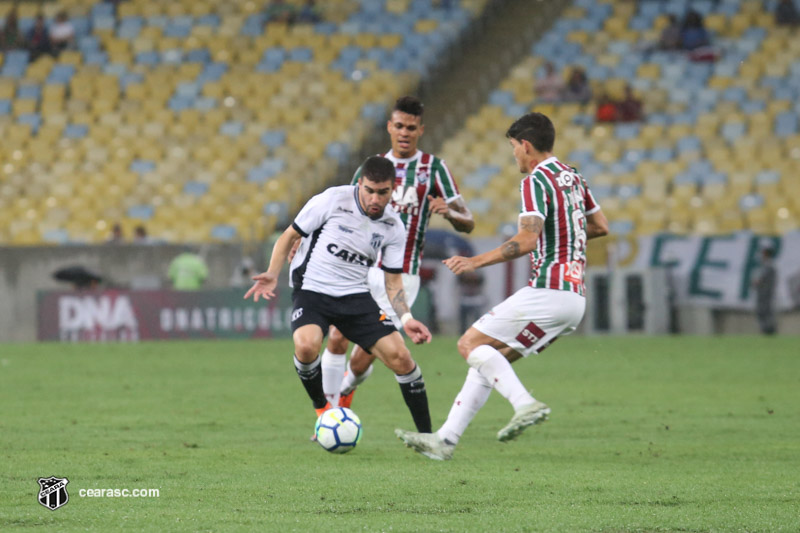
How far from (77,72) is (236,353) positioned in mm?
12545

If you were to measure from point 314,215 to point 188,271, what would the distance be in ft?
42.0

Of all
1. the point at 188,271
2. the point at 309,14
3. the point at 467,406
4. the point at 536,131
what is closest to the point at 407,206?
the point at 536,131

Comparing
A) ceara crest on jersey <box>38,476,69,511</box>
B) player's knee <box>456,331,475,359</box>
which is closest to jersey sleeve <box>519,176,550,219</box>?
player's knee <box>456,331,475,359</box>

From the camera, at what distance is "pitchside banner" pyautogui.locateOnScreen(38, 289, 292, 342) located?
786 inches

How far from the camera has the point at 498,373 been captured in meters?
7.19

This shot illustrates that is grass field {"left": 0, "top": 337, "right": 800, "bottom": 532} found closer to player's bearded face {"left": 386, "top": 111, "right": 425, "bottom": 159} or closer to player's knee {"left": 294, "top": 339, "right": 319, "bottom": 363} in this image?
player's knee {"left": 294, "top": 339, "right": 319, "bottom": 363}

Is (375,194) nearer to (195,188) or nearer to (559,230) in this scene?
(559,230)

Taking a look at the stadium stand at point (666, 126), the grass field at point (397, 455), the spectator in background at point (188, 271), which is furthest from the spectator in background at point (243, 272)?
the grass field at point (397, 455)

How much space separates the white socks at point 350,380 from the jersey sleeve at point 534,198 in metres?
2.13

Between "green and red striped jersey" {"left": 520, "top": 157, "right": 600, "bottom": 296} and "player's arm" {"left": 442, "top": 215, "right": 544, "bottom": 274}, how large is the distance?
166 mm

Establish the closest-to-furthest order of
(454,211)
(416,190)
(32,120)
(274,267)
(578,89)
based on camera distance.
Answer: (274,267), (454,211), (416,190), (578,89), (32,120)

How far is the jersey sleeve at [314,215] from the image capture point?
7.86 meters

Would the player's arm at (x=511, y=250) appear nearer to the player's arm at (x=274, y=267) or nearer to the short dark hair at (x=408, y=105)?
the player's arm at (x=274, y=267)

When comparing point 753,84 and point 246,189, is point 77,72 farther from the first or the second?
point 753,84
